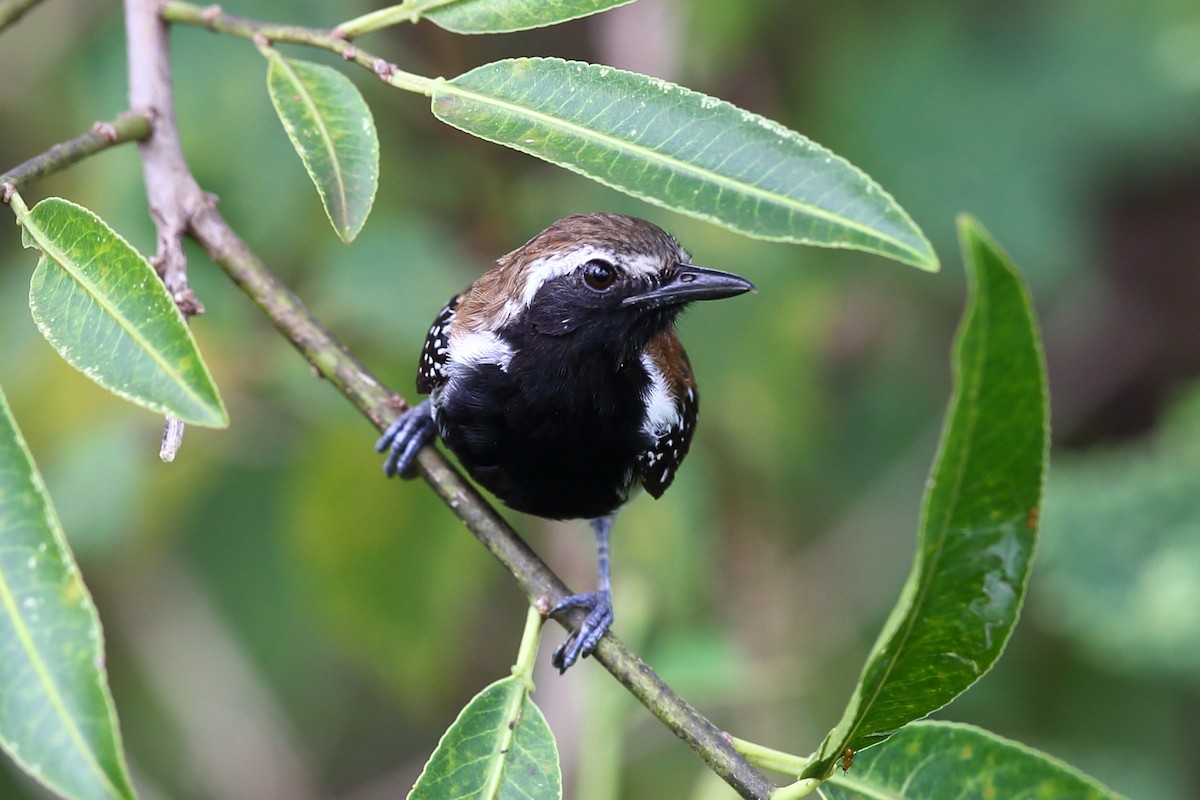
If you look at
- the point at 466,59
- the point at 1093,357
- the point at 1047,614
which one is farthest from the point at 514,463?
the point at 1093,357

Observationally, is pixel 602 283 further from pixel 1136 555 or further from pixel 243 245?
pixel 1136 555

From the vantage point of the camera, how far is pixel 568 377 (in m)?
3.15

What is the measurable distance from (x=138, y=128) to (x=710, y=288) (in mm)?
1320

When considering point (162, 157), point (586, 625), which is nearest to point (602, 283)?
point (586, 625)

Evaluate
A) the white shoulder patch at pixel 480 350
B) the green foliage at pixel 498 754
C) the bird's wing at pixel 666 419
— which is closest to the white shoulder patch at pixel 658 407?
the bird's wing at pixel 666 419

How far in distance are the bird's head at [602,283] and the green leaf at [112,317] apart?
4.66 ft

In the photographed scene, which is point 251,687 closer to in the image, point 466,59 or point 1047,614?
point 466,59

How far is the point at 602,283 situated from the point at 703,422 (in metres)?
1.96

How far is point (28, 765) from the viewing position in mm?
1429

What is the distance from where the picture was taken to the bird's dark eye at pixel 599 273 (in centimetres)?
312

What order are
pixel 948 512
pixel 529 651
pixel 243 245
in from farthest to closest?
pixel 243 245, pixel 529 651, pixel 948 512

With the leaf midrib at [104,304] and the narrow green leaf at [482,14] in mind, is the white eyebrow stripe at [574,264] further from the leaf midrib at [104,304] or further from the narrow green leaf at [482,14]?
the leaf midrib at [104,304]

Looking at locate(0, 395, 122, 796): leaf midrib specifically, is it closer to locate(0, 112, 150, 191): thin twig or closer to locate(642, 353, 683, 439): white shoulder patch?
locate(0, 112, 150, 191): thin twig

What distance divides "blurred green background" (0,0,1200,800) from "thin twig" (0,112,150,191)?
1459 mm
